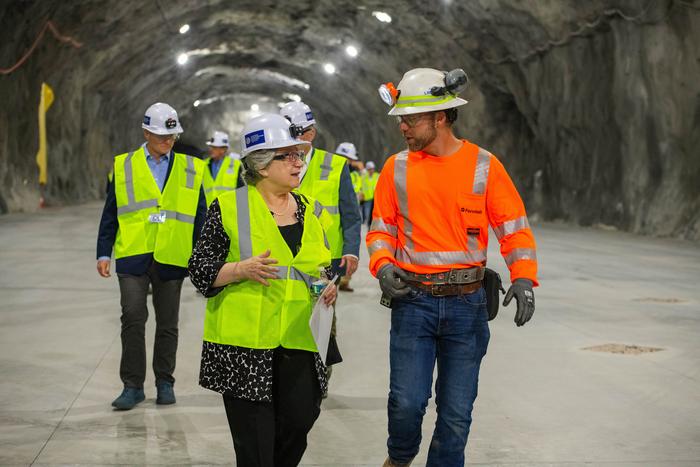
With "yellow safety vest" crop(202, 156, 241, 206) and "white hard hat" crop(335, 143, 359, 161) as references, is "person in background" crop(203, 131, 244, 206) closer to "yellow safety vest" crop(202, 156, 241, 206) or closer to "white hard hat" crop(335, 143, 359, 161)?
"yellow safety vest" crop(202, 156, 241, 206)

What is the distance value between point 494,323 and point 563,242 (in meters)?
10.3

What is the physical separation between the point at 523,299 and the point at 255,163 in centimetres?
116

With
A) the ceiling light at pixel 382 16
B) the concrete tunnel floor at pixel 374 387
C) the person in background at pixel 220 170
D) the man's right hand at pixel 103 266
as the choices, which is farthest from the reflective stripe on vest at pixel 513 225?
the ceiling light at pixel 382 16

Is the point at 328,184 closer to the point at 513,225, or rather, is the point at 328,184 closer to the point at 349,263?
the point at 349,263

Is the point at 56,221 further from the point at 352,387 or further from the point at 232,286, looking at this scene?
the point at 232,286

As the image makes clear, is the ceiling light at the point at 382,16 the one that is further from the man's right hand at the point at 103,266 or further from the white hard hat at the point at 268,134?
the white hard hat at the point at 268,134

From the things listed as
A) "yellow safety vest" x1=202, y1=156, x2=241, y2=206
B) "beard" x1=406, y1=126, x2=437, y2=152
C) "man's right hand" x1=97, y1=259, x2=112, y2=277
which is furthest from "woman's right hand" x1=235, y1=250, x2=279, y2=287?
"yellow safety vest" x1=202, y1=156, x2=241, y2=206

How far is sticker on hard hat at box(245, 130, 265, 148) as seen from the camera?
12.0ft

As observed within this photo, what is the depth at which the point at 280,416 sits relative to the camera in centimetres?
366

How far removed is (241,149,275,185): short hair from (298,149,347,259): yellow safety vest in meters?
2.40

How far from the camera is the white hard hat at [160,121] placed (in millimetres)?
5859

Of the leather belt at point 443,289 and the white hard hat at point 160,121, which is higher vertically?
the white hard hat at point 160,121

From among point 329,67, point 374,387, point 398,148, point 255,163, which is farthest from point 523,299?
point 398,148

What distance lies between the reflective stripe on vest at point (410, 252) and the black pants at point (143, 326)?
2245mm
